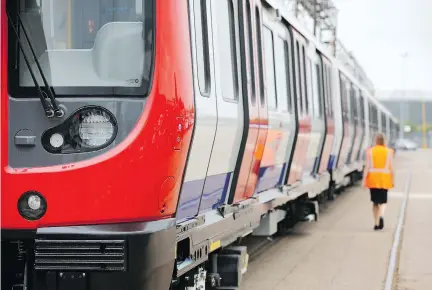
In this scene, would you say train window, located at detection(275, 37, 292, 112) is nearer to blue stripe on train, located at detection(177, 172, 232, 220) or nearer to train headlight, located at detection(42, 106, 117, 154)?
blue stripe on train, located at detection(177, 172, 232, 220)

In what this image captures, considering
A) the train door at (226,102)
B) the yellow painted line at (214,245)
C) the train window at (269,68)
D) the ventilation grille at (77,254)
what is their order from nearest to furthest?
the ventilation grille at (77,254)
the train door at (226,102)
the yellow painted line at (214,245)
the train window at (269,68)

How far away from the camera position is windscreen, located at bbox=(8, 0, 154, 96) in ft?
16.8

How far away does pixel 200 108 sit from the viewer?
230 inches

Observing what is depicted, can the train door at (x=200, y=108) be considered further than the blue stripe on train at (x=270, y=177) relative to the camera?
No

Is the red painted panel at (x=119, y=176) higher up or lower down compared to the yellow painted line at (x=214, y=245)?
higher up

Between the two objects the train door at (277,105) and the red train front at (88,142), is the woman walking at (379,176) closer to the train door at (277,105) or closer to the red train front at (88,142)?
the train door at (277,105)

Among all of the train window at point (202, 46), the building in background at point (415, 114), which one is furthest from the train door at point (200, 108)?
the building in background at point (415, 114)

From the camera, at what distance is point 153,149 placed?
Answer: 504 cm

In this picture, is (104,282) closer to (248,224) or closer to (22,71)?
(22,71)

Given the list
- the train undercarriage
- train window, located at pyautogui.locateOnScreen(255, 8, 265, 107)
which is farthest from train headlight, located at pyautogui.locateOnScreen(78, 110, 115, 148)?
train window, located at pyautogui.locateOnScreen(255, 8, 265, 107)

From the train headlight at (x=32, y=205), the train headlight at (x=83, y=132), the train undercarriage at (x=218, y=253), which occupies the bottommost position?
the train undercarriage at (x=218, y=253)

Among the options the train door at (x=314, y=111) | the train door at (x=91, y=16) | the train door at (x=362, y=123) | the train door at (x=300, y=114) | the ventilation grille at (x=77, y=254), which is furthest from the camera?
the train door at (x=362, y=123)

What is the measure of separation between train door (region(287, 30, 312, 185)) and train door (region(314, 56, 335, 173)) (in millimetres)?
2359

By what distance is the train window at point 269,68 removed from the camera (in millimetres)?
8688
